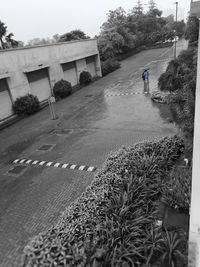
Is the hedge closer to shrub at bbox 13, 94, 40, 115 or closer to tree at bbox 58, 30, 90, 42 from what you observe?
shrub at bbox 13, 94, 40, 115

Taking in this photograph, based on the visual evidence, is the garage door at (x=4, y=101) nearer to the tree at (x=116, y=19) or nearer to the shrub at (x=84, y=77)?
the shrub at (x=84, y=77)

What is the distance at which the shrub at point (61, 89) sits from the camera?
66.1ft

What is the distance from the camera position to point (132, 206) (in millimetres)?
5586

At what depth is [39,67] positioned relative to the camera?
18.3 meters

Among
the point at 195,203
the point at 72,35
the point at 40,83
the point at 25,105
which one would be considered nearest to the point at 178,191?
the point at 195,203

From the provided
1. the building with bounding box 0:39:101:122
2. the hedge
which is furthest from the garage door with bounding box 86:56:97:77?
the hedge

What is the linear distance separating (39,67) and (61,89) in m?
2.76

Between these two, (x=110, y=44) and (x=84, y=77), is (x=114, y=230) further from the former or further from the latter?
(x=110, y=44)

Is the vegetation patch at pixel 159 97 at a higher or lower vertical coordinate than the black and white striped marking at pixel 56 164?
higher

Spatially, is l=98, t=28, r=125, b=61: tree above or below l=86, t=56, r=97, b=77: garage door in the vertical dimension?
above

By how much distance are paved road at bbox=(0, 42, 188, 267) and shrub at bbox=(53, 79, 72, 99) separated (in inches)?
26.3

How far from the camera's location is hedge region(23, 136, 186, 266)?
442 cm

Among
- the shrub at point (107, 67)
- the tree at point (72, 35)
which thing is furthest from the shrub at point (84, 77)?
the tree at point (72, 35)

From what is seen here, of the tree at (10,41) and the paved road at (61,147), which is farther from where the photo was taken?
the tree at (10,41)
